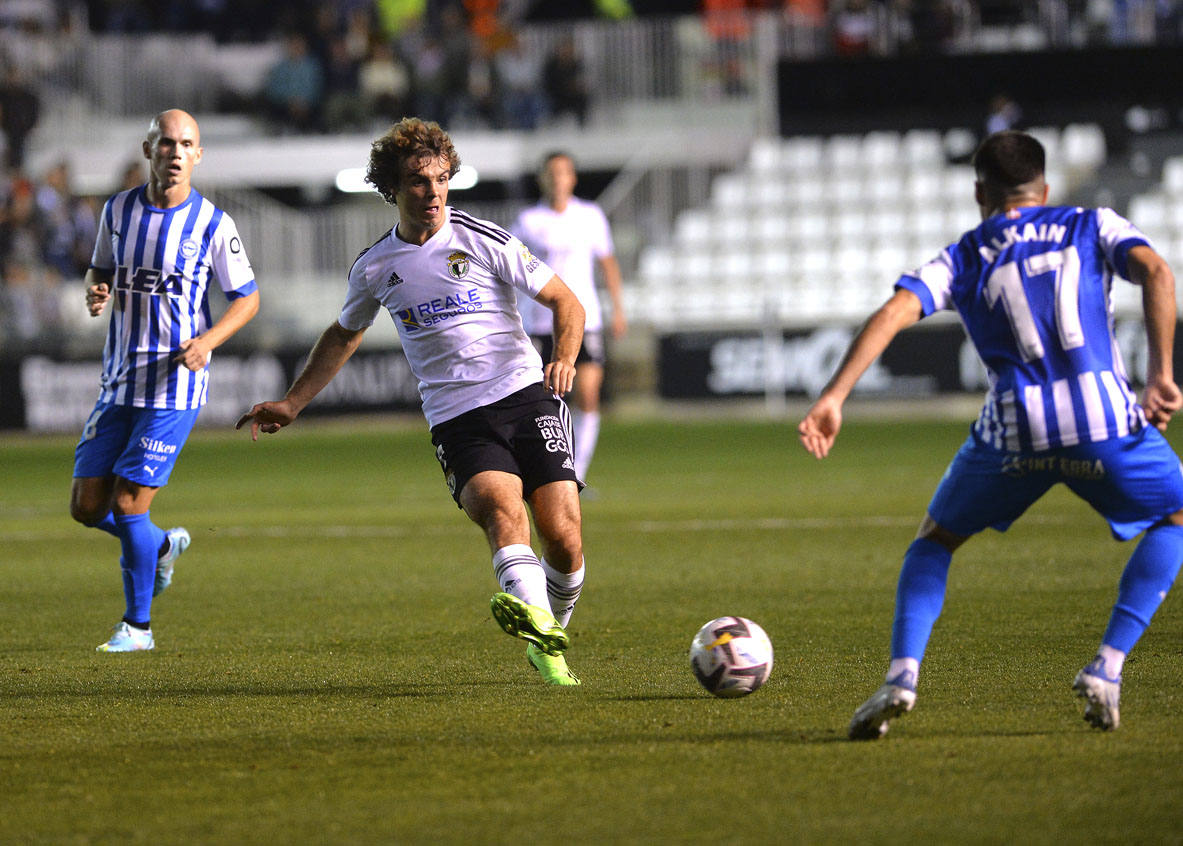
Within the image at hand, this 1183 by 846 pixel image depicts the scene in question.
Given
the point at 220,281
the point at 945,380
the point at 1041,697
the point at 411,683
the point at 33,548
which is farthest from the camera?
the point at 945,380

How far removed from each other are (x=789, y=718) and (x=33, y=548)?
23.8 ft

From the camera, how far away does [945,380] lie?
22656 mm

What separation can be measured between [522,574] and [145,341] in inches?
91.4

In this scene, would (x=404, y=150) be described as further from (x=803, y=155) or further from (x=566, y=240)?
(x=803, y=155)

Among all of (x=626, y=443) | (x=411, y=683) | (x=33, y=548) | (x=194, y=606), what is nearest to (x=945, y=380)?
(x=626, y=443)

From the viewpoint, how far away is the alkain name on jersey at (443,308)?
6.01m

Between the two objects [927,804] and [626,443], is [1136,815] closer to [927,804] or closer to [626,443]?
[927,804]

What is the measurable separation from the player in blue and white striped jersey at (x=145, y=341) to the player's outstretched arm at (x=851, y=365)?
3.24 meters

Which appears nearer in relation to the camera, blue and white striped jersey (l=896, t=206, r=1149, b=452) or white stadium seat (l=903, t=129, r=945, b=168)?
blue and white striped jersey (l=896, t=206, r=1149, b=452)

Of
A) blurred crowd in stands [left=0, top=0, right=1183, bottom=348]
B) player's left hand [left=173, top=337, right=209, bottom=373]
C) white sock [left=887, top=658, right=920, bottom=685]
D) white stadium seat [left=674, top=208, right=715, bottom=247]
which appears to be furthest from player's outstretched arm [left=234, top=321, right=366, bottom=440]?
white stadium seat [left=674, top=208, right=715, bottom=247]

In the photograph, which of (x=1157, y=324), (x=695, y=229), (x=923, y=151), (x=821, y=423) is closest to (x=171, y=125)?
(x=821, y=423)

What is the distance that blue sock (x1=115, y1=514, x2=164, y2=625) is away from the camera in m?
7.10

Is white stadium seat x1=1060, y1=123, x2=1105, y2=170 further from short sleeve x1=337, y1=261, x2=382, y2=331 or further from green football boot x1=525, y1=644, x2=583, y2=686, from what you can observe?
green football boot x1=525, y1=644, x2=583, y2=686

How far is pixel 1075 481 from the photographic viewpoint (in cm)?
473
